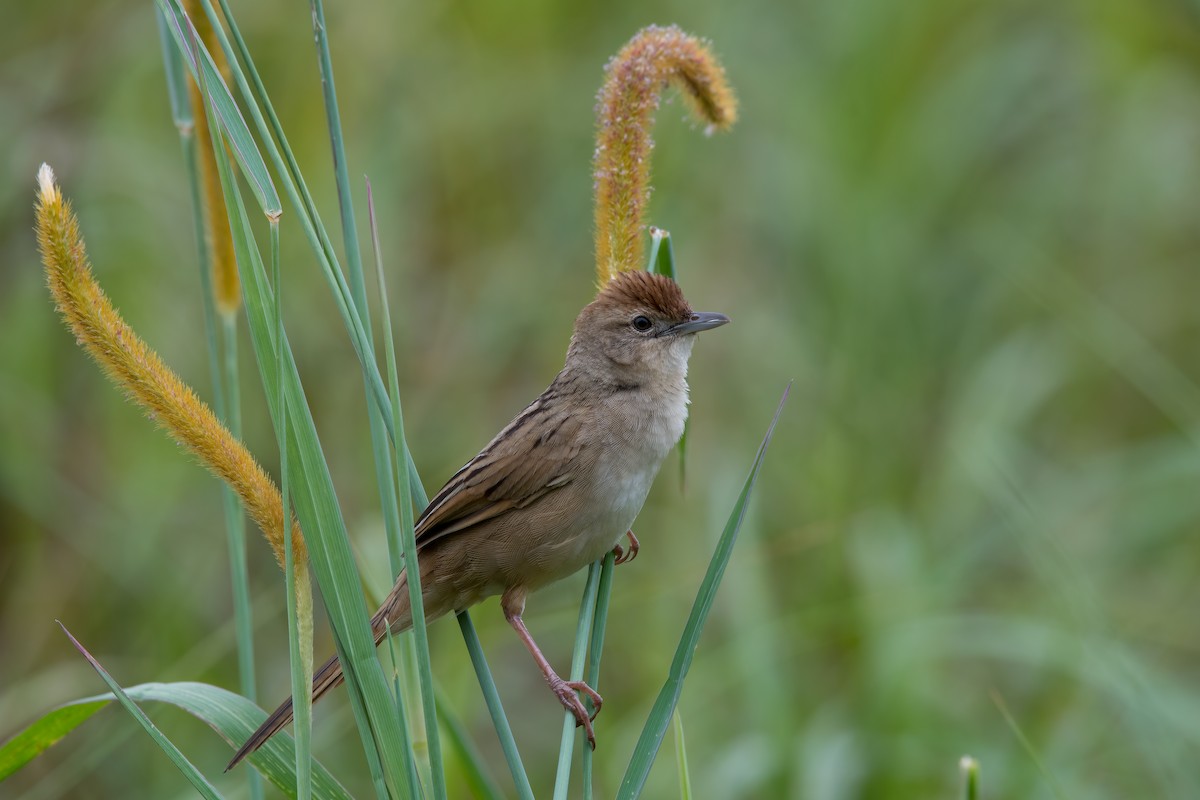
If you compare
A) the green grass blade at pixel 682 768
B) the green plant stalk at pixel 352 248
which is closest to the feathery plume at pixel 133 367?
the green plant stalk at pixel 352 248

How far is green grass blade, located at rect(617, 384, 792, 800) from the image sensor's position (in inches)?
70.7

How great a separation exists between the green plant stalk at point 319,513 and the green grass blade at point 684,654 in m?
0.36

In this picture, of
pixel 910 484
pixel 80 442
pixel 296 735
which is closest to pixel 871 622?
pixel 910 484

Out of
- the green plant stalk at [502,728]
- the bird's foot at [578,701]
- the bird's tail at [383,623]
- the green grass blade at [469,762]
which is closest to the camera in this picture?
the green plant stalk at [502,728]

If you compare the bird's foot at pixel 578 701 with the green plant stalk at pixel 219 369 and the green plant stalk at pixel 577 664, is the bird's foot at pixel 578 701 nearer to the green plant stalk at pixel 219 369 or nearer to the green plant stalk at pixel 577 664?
the green plant stalk at pixel 577 664

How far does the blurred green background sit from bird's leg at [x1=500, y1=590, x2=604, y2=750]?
0.44m

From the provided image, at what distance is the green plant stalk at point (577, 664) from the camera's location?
5.85ft

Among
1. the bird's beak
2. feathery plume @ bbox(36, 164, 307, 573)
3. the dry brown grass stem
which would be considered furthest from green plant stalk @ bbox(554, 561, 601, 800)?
the dry brown grass stem

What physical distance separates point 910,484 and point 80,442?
316cm

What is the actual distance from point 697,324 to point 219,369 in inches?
47.2

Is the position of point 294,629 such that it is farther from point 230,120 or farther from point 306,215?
point 230,120

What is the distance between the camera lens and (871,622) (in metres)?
3.78

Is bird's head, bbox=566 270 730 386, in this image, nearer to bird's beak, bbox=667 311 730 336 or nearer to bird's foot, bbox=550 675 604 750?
bird's beak, bbox=667 311 730 336

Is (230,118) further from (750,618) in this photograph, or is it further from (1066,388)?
(1066,388)
